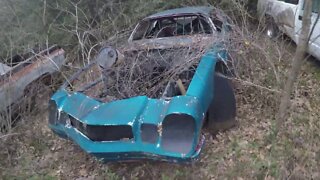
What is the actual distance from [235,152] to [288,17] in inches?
144

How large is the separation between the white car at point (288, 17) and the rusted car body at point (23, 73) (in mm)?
3926

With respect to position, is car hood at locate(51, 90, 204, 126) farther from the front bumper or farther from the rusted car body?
the rusted car body

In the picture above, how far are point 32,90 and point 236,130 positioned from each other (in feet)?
11.3

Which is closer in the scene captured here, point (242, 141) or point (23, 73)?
point (242, 141)

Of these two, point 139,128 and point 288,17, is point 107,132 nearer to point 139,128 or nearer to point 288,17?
point 139,128

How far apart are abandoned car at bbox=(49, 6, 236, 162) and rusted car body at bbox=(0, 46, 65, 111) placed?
1.48m

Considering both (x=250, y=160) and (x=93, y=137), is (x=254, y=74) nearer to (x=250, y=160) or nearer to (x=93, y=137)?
(x=250, y=160)

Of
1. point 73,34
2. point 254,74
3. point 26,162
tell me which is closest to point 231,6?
point 254,74

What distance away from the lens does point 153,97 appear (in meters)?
4.77

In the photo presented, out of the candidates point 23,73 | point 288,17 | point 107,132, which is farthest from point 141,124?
point 288,17

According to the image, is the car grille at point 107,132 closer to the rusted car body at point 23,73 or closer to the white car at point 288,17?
the rusted car body at point 23,73

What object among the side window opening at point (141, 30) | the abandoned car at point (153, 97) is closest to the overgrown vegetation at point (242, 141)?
the side window opening at point (141, 30)

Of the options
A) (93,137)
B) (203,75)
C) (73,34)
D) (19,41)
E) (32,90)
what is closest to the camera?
(93,137)

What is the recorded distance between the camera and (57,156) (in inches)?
210
